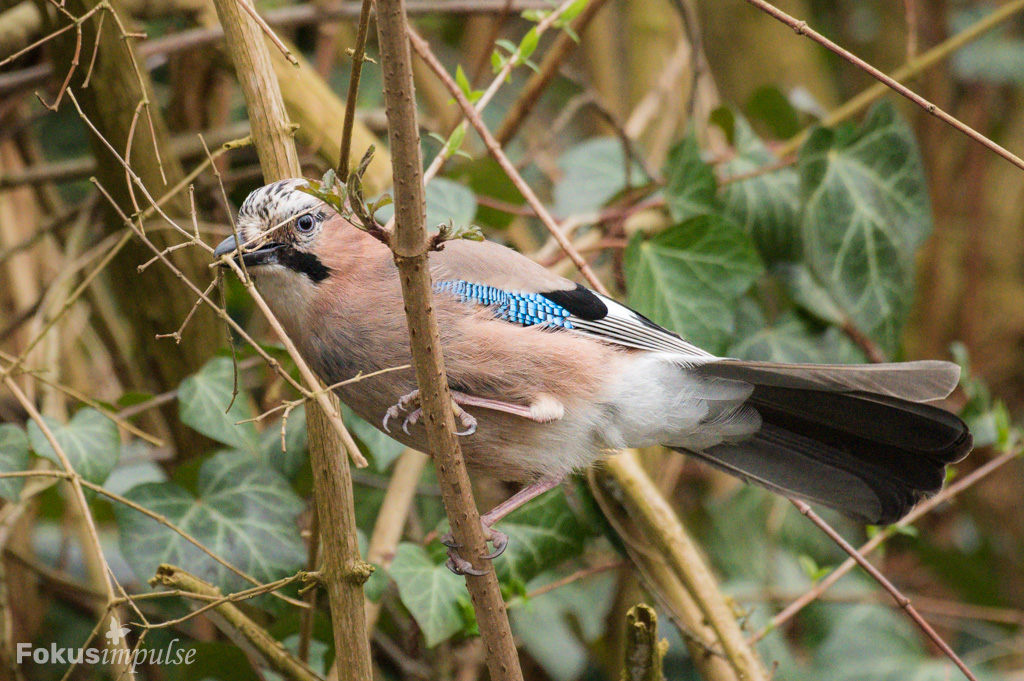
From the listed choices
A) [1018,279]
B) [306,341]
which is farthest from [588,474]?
[1018,279]

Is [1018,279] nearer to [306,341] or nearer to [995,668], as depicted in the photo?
[995,668]

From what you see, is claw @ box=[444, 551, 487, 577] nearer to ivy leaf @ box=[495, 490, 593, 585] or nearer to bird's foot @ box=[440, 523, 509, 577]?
bird's foot @ box=[440, 523, 509, 577]

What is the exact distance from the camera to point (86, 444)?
2.20 metres

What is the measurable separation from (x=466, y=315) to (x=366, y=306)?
0.72 feet

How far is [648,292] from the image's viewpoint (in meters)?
2.80

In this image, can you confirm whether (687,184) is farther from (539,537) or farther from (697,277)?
(539,537)

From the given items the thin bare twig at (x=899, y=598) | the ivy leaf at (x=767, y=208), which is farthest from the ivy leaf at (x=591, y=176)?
the thin bare twig at (x=899, y=598)

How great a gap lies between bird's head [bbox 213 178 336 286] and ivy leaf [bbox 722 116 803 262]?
151 centimetres

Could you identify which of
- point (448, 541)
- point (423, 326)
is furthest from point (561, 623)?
point (423, 326)

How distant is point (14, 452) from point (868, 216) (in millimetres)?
2516

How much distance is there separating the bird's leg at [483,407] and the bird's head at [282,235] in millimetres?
362

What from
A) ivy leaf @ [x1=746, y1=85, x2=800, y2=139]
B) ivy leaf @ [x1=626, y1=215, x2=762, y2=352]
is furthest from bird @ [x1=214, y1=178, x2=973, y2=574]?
ivy leaf @ [x1=746, y1=85, x2=800, y2=139]

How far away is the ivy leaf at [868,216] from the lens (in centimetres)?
294

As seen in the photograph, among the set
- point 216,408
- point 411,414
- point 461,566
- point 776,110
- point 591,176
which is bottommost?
point 461,566
